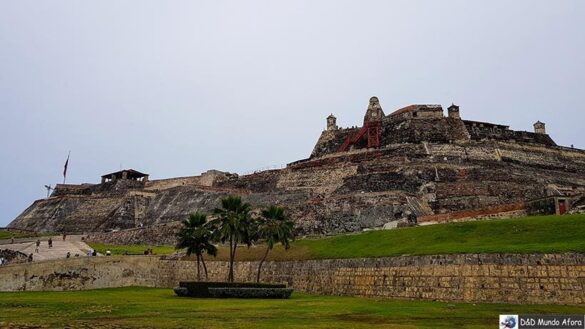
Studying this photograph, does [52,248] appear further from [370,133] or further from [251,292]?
[370,133]

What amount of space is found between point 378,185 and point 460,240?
81.1ft

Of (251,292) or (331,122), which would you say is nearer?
(251,292)

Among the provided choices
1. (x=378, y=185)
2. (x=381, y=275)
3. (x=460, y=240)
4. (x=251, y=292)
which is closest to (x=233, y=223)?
(x=251, y=292)

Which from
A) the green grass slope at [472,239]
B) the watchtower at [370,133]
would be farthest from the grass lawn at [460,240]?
the watchtower at [370,133]

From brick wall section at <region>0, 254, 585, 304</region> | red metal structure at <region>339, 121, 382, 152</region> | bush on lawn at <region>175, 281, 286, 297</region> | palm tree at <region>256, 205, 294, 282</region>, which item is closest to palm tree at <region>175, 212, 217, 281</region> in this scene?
palm tree at <region>256, 205, 294, 282</region>

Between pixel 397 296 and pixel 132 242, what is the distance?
33979mm

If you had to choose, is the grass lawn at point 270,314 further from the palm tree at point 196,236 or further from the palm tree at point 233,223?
the palm tree at point 196,236

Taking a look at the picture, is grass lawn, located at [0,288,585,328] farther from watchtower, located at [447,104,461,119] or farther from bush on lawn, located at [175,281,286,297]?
watchtower, located at [447,104,461,119]

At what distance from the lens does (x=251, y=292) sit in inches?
1212

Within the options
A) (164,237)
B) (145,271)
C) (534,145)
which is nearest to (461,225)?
(145,271)

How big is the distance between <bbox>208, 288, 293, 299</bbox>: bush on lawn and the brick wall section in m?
3.75

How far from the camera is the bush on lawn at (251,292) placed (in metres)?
30.5

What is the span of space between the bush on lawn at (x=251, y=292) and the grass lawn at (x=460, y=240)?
15.7ft

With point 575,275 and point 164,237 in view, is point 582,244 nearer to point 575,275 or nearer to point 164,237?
point 575,275
